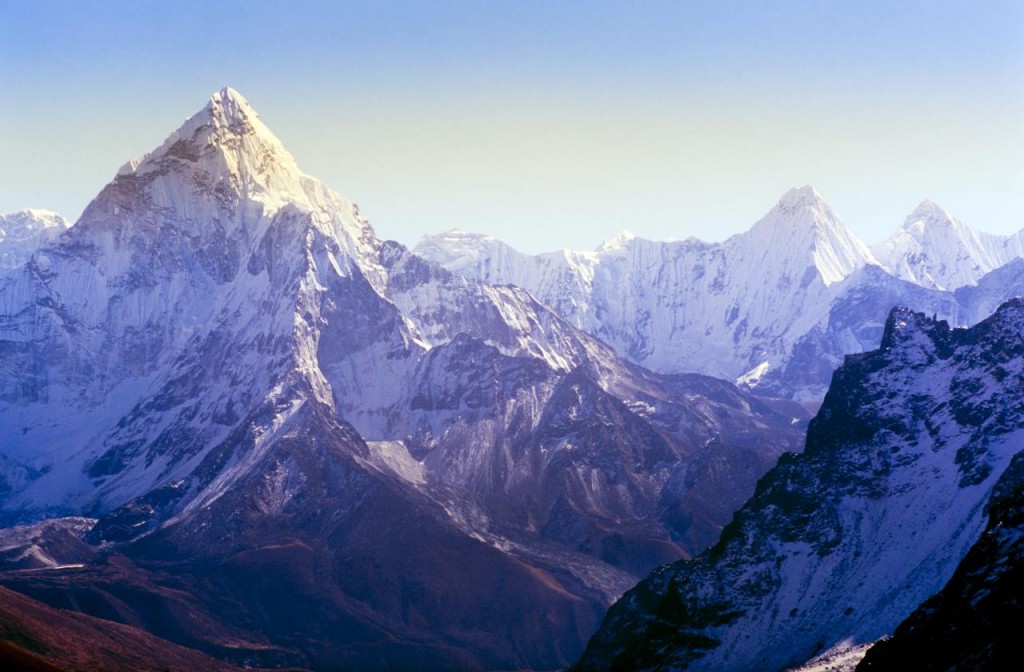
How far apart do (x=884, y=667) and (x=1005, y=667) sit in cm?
2151

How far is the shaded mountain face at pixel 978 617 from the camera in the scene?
140875mm

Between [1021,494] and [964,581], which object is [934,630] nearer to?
[964,581]

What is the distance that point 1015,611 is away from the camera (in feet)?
467

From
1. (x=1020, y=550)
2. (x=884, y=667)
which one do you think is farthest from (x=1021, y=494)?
(x=884, y=667)

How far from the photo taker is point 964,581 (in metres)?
154

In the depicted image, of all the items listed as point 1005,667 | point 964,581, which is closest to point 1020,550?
point 964,581

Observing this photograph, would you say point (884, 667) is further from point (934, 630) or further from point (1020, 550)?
point (1020, 550)

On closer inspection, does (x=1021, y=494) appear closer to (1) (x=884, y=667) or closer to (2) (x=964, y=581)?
(2) (x=964, y=581)

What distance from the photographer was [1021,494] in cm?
15825

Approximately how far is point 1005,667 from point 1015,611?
7.71 m

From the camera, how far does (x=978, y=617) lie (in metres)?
147

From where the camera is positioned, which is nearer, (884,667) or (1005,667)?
(1005,667)

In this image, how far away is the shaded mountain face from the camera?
141 meters

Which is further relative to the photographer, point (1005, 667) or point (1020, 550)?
point (1020, 550)
